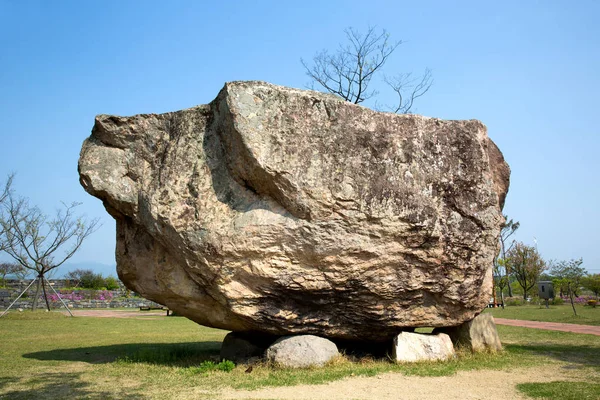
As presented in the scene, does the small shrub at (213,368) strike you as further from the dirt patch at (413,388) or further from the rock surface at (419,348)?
the rock surface at (419,348)

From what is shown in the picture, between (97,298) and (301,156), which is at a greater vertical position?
(301,156)

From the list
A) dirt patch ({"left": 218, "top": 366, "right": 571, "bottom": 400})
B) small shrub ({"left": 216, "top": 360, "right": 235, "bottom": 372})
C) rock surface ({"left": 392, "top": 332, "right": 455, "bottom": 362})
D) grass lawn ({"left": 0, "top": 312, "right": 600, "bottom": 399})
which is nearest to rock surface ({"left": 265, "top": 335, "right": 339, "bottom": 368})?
grass lawn ({"left": 0, "top": 312, "right": 600, "bottom": 399})

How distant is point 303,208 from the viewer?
8273 mm

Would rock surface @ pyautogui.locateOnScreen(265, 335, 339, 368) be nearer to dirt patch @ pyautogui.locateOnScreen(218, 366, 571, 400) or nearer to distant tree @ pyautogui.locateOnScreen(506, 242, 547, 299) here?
dirt patch @ pyautogui.locateOnScreen(218, 366, 571, 400)

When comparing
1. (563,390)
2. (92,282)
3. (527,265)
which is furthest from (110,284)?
(563,390)

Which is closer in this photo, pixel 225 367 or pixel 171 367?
pixel 225 367

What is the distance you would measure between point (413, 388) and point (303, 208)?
3.28 meters

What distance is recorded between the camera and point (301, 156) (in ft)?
27.7

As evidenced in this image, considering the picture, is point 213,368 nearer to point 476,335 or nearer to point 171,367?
point 171,367

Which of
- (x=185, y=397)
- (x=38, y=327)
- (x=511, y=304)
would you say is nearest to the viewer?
(x=185, y=397)

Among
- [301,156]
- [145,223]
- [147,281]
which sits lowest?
[147,281]

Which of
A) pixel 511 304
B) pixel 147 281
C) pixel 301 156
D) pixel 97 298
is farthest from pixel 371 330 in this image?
pixel 97 298

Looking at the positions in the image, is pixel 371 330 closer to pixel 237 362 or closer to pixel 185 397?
pixel 237 362

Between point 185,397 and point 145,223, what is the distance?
3.46m
